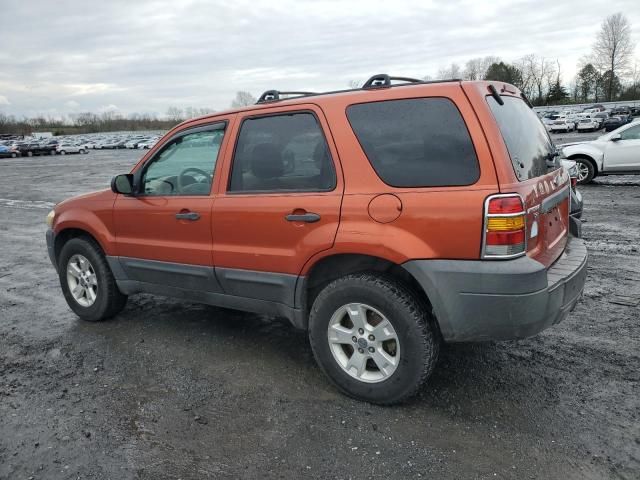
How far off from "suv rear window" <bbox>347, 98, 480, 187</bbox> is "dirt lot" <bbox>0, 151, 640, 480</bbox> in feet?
4.70

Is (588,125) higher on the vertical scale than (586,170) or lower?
higher

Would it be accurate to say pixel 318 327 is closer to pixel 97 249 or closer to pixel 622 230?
pixel 97 249

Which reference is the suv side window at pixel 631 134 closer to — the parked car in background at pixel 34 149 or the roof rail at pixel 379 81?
the roof rail at pixel 379 81

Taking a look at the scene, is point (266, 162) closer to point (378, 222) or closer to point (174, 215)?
point (174, 215)

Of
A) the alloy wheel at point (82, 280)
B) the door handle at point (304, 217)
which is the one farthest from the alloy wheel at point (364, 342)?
the alloy wheel at point (82, 280)

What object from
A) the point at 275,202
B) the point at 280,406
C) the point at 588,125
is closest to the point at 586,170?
the point at 275,202

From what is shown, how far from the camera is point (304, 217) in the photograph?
138 inches

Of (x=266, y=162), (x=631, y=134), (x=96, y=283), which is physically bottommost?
(x=96, y=283)

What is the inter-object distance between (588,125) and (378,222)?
50470 millimetres

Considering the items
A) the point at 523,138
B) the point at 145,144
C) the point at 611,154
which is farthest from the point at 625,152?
the point at 145,144

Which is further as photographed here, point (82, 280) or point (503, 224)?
point (82, 280)

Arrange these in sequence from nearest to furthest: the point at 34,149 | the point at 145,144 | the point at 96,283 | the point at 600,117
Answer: the point at 96,283, the point at 600,117, the point at 34,149, the point at 145,144

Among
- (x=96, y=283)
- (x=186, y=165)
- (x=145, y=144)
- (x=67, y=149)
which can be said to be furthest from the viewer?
(x=145, y=144)

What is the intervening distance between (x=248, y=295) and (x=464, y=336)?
1596 millimetres
